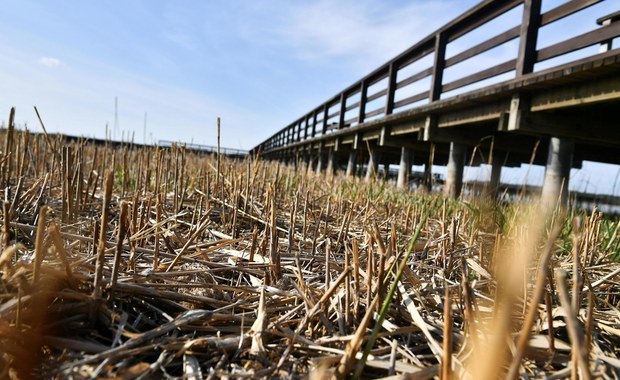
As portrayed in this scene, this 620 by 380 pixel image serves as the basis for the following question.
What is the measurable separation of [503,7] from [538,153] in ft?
14.6

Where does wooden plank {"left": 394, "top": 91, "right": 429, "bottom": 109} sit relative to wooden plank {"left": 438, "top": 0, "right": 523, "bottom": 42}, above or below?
below

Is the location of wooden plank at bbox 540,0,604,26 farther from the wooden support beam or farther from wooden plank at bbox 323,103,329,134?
wooden plank at bbox 323,103,329,134

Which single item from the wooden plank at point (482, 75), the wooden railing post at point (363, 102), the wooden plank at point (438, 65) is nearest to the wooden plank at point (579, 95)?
the wooden plank at point (482, 75)

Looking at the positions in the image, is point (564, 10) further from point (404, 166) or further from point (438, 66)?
point (404, 166)

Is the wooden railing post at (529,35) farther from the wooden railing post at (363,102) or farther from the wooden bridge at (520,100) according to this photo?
the wooden railing post at (363,102)

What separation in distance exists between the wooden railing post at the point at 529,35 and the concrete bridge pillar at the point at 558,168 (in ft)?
2.88

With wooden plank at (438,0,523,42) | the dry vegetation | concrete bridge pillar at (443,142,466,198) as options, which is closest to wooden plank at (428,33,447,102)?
wooden plank at (438,0,523,42)

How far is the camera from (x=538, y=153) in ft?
26.7

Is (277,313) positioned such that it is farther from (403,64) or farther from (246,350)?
(403,64)

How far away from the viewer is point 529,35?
4.13 m

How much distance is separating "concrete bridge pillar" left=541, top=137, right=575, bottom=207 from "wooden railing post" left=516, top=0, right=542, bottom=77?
0.88 metres

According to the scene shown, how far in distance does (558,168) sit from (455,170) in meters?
2.05

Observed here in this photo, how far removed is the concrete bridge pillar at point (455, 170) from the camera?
618 cm

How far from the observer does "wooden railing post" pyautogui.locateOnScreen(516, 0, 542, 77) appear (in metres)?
4.11
